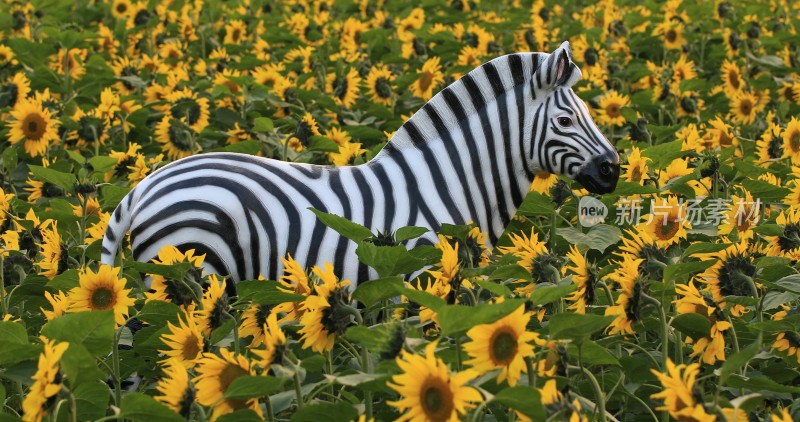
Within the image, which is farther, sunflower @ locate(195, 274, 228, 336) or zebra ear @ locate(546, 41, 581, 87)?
zebra ear @ locate(546, 41, 581, 87)

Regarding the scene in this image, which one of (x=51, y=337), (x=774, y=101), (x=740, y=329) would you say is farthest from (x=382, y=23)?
(x=51, y=337)

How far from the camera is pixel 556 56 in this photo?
451cm

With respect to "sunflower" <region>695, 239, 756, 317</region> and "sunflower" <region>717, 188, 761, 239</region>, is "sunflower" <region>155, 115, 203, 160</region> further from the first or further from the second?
"sunflower" <region>695, 239, 756, 317</region>

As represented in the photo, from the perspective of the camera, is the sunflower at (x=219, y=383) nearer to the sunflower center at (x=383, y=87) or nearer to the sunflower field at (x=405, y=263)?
the sunflower field at (x=405, y=263)

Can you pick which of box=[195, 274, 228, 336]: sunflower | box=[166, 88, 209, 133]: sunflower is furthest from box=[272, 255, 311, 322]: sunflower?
box=[166, 88, 209, 133]: sunflower

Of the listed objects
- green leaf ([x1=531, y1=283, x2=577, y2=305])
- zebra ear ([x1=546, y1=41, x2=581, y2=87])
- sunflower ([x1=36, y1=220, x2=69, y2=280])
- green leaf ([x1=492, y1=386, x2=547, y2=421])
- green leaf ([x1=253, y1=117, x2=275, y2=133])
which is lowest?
green leaf ([x1=253, y1=117, x2=275, y2=133])

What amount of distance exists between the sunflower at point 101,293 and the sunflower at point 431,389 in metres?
1.23

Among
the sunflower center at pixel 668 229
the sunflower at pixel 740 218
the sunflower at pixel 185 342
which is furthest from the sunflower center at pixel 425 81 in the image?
the sunflower at pixel 185 342

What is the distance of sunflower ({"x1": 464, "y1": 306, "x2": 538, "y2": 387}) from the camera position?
2.76 metres

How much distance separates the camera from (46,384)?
2691 millimetres

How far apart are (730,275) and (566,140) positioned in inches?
41.5

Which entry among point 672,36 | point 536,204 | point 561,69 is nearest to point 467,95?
point 561,69

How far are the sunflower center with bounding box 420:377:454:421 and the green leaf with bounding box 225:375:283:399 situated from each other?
321 mm

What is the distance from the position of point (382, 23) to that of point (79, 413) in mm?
8053
